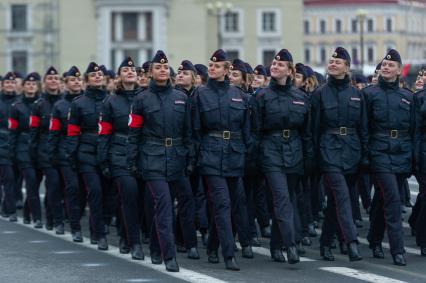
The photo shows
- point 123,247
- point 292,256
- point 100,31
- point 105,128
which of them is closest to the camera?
point 292,256

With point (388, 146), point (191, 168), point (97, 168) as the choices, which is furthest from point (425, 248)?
point (97, 168)

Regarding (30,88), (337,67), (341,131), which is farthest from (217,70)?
(30,88)

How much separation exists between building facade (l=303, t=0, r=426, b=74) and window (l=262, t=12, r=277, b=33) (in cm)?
3680

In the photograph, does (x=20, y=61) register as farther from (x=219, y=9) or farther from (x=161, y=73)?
(x=161, y=73)

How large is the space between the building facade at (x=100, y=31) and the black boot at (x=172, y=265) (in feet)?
304

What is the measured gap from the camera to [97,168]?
650 inches

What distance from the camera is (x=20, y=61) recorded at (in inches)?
4279

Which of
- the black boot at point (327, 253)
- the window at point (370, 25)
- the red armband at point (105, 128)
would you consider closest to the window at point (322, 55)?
the window at point (370, 25)

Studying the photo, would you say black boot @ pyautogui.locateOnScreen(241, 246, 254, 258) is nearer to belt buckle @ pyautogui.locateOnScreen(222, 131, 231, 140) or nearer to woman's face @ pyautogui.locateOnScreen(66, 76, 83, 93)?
belt buckle @ pyautogui.locateOnScreen(222, 131, 231, 140)

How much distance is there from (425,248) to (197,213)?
9.63 feet

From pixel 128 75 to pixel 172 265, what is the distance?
260 centimetres

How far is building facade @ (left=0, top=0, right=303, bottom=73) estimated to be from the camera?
107125mm

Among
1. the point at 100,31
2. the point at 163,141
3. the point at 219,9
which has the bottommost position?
the point at 163,141

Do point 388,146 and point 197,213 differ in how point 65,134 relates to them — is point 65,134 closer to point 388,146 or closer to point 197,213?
point 197,213
